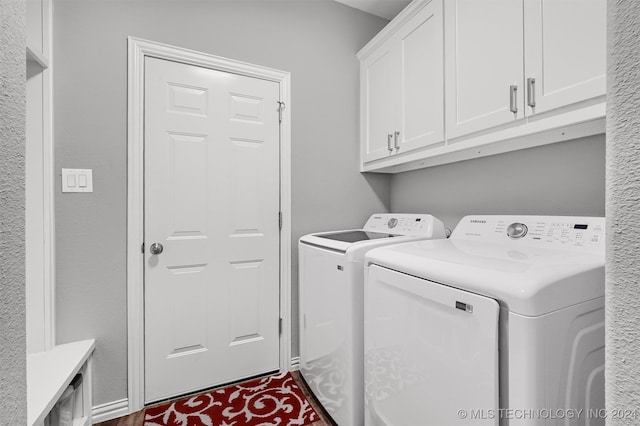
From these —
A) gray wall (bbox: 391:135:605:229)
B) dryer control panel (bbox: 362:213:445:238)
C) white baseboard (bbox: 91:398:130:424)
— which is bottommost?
white baseboard (bbox: 91:398:130:424)

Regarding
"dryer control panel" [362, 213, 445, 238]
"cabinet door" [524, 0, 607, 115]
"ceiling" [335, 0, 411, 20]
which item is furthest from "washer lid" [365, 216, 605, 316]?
"ceiling" [335, 0, 411, 20]

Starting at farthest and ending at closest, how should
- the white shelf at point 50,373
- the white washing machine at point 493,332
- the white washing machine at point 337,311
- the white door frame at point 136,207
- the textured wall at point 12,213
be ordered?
the white door frame at point 136,207, the white washing machine at point 337,311, the white shelf at point 50,373, the white washing machine at point 493,332, the textured wall at point 12,213

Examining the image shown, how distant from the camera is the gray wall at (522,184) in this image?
1297 mm

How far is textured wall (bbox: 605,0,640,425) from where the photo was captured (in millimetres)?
314

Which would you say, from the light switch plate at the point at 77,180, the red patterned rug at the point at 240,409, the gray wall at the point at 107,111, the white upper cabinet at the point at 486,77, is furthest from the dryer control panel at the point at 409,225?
the light switch plate at the point at 77,180

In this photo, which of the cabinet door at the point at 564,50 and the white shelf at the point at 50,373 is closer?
the cabinet door at the point at 564,50

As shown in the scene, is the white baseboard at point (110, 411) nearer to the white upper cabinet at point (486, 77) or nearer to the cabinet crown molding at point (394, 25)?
the white upper cabinet at point (486, 77)

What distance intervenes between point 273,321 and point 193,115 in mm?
1433

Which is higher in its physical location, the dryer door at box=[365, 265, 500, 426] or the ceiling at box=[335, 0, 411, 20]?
the ceiling at box=[335, 0, 411, 20]

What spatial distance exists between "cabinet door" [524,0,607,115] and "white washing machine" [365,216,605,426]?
1.57ft

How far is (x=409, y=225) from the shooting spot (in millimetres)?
1853

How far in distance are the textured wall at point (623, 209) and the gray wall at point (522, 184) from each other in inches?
48.5

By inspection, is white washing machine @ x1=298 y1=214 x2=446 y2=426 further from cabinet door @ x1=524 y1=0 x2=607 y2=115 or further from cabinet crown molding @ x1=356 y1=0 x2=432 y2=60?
cabinet crown molding @ x1=356 y1=0 x2=432 y2=60

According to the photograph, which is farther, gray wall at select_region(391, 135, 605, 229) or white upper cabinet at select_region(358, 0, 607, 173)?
gray wall at select_region(391, 135, 605, 229)
